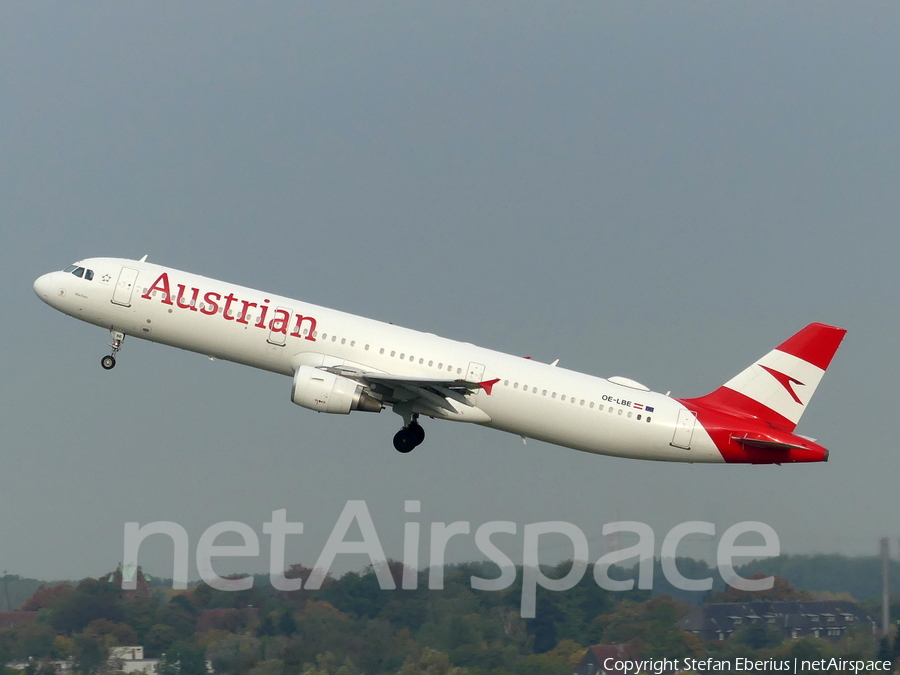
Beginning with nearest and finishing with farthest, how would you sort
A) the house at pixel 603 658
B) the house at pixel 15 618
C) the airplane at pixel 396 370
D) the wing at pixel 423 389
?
1. the wing at pixel 423 389
2. the airplane at pixel 396 370
3. the house at pixel 603 658
4. the house at pixel 15 618

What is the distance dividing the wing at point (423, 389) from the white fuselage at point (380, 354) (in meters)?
0.42

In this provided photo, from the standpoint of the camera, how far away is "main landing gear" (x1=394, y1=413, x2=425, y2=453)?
46.2 m

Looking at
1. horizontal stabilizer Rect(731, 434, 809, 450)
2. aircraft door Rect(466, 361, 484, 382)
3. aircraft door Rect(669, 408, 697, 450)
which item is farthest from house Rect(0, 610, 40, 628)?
horizontal stabilizer Rect(731, 434, 809, 450)

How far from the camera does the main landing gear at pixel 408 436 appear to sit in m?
46.2

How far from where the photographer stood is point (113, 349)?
1827 inches

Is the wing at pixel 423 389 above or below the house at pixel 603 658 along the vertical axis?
above

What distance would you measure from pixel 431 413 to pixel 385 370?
9.15 feet

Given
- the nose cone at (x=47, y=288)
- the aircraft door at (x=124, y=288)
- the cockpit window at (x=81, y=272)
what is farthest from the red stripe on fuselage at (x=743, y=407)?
the nose cone at (x=47, y=288)

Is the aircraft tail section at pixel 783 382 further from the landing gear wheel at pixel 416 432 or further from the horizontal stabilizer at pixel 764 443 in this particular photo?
the landing gear wheel at pixel 416 432

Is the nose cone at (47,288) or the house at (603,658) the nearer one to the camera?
the nose cone at (47,288)

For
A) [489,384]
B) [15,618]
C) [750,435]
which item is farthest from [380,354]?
[15,618]

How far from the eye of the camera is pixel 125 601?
58406mm

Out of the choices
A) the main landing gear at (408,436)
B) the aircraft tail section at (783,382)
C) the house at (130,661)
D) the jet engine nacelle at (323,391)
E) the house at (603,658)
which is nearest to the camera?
the jet engine nacelle at (323,391)

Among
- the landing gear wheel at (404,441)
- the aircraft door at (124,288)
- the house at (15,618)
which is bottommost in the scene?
the house at (15,618)
